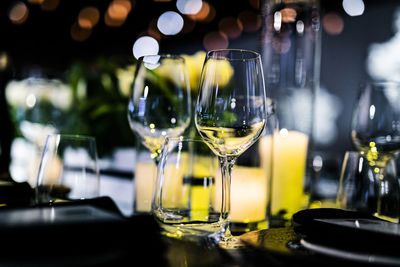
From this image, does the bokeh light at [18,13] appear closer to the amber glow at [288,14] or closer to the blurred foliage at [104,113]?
the blurred foliage at [104,113]

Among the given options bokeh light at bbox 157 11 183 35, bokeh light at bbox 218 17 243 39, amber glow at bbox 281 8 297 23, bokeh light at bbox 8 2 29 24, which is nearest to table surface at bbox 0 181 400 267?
amber glow at bbox 281 8 297 23

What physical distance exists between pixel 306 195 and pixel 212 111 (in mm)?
496

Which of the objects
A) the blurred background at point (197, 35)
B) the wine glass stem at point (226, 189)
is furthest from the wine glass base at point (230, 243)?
the blurred background at point (197, 35)

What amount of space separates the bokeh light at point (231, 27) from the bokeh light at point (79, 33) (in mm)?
1700

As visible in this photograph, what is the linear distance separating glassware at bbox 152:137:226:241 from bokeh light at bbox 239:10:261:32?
409 centimetres

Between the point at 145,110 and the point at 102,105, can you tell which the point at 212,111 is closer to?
the point at 145,110

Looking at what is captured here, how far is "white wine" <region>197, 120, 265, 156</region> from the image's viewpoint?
2.09 ft

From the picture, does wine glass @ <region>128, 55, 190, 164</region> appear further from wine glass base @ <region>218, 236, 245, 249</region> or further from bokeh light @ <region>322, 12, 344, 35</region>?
bokeh light @ <region>322, 12, 344, 35</region>

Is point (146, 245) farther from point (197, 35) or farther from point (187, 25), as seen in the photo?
point (197, 35)

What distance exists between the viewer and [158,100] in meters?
0.89

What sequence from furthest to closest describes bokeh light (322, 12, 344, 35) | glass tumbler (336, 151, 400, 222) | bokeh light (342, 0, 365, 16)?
1. bokeh light (322, 12, 344, 35)
2. bokeh light (342, 0, 365, 16)
3. glass tumbler (336, 151, 400, 222)

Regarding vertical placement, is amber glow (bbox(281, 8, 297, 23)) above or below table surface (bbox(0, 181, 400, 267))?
above

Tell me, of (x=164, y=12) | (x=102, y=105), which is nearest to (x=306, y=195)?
(x=102, y=105)

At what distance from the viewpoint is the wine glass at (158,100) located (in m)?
0.88
